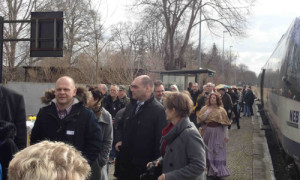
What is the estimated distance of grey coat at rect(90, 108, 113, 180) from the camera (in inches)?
163

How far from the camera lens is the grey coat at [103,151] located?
4141 mm

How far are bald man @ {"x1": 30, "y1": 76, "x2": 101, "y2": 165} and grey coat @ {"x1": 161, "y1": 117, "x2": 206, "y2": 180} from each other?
0.76 metres

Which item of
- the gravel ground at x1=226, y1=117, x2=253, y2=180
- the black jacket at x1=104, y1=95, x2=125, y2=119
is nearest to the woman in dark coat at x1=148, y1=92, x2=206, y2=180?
the gravel ground at x1=226, y1=117, x2=253, y2=180

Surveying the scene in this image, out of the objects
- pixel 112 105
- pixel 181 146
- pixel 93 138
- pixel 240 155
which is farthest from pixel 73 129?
pixel 240 155

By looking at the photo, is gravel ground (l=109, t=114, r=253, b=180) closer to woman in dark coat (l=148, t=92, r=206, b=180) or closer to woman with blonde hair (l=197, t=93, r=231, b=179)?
woman with blonde hair (l=197, t=93, r=231, b=179)

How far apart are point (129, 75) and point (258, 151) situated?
496 inches

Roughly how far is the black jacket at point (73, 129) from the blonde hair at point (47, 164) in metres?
1.71

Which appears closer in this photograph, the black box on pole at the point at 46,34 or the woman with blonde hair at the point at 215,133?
the woman with blonde hair at the point at 215,133

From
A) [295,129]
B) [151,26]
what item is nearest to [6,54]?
[151,26]

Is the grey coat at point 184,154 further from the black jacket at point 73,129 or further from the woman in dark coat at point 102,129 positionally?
the woman in dark coat at point 102,129

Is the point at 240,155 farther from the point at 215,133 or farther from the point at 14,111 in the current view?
the point at 14,111

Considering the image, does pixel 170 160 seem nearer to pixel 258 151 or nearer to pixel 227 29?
pixel 258 151

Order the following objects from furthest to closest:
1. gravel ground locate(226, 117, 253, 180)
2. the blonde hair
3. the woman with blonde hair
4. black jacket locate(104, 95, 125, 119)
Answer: black jacket locate(104, 95, 125, 119)
gravel ground locate(226, 117, 253, 180)
the woman with blonde hair
the blonde hair

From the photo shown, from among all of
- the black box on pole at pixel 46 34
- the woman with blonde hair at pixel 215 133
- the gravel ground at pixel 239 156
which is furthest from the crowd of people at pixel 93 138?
the black box on pole at pixel 46 34
